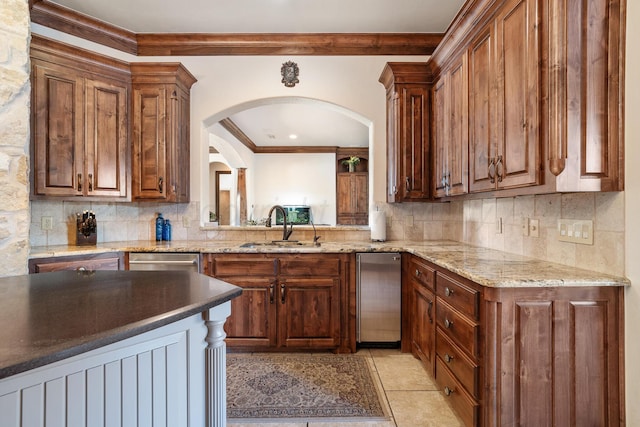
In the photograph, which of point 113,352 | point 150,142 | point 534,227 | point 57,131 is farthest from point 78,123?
point 534,227

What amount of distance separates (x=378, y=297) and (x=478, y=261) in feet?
3.13

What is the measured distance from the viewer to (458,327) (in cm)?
174

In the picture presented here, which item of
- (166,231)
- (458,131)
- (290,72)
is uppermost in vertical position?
(290,72)

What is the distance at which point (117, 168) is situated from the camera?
279 cm

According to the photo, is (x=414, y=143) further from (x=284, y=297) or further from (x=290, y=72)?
(x=284, y=297)

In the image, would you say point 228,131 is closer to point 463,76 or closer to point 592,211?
point 463,76

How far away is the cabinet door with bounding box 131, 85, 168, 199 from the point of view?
285 centimetres

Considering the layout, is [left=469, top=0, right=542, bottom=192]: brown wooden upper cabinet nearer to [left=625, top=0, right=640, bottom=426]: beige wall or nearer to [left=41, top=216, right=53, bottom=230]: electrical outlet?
[left=625, top=0, right=640, bottom=426]: beige wall

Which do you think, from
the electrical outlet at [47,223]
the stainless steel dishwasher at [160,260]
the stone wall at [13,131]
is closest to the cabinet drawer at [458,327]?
the stainless steel dishwasher at [160,260]

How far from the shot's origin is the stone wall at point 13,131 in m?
1.63

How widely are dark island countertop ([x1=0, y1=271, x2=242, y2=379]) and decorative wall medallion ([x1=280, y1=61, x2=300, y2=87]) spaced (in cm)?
236

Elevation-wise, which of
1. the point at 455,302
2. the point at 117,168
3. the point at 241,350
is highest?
the point at 117,168

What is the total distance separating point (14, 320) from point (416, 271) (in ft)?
7.21

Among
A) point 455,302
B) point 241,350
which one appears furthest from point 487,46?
point 241,350
